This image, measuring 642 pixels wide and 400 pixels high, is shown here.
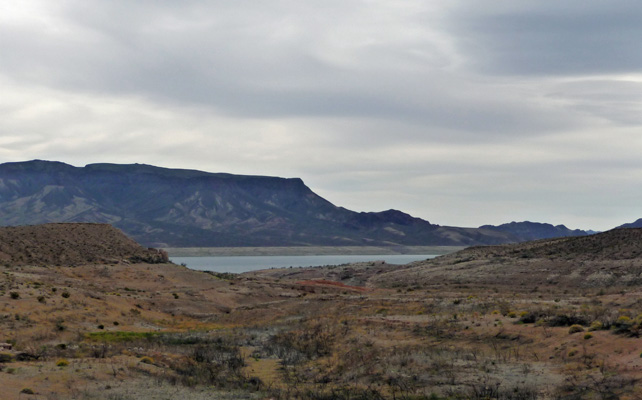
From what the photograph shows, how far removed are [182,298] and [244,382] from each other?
43.4 metres

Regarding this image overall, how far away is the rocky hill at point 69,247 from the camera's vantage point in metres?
84.2

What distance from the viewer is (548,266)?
8594 centimetres

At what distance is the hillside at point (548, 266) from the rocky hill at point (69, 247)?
125ft

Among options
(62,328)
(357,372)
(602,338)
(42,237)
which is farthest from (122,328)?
(42,237)

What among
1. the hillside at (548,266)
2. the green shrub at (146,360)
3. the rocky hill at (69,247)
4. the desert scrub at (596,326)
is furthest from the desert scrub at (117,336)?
the hillside at (548,266)

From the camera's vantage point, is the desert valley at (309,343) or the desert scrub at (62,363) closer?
the desert valley at (309,343)

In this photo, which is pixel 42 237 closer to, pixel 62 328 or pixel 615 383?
pixel 62 328

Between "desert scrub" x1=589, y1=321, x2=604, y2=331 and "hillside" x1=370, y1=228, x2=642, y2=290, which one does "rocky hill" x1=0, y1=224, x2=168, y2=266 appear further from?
"desert scrub" x1=589, y1=321, x2=604, y2=331

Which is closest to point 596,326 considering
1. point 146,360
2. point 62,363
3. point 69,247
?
point 146,360

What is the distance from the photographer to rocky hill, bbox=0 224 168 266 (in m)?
84.2

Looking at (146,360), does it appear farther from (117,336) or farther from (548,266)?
(548,266)

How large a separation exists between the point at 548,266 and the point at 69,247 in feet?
209

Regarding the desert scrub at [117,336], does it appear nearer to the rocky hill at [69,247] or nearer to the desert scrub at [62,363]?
the desert scrub at [62,363]

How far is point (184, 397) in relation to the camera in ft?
80.0
